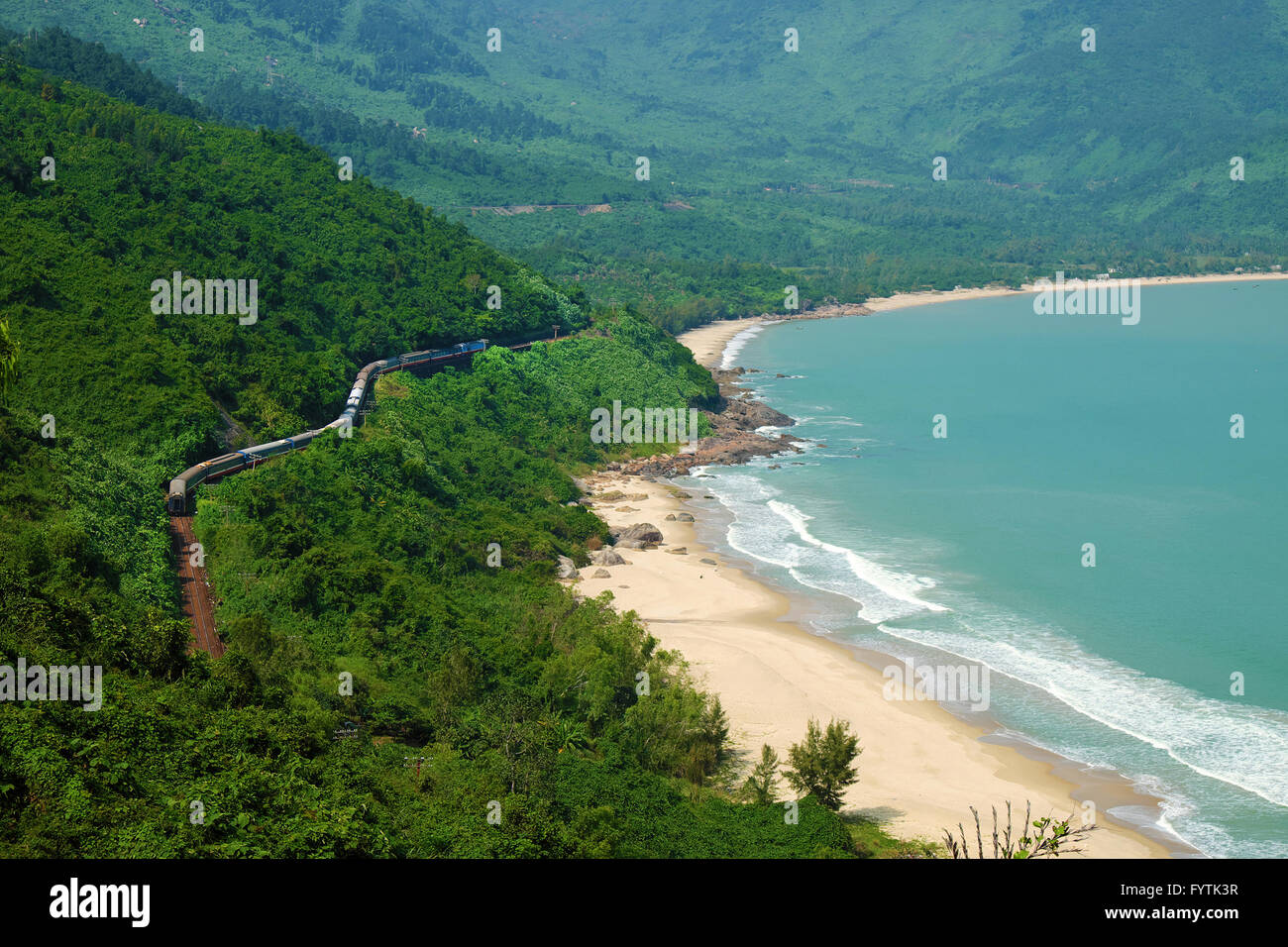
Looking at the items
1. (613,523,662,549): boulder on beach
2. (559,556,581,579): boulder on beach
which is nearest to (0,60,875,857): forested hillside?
(559,556,581,579): boulder on beach

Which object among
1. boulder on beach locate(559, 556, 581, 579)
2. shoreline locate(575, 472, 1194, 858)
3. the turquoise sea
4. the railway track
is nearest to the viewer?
shoreline locate(575, 472, 1194, 858)

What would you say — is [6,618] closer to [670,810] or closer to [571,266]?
[670,810]

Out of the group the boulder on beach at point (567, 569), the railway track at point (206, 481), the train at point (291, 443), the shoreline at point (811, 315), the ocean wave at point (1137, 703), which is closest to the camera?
the railway track at point (206, 481)

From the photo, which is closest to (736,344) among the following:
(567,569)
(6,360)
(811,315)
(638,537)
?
(811,315)

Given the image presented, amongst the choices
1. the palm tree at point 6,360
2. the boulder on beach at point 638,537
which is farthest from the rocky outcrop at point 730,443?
the palm tree at point 6,360

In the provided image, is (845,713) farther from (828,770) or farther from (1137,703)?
(1137,703)

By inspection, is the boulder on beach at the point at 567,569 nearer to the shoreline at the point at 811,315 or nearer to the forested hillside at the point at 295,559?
the forested hillside at the point at 295,559

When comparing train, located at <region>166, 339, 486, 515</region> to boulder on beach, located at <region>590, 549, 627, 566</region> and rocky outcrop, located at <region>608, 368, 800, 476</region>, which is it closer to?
boulder on beach, located at <region>590, 549, 627, 566</region>
